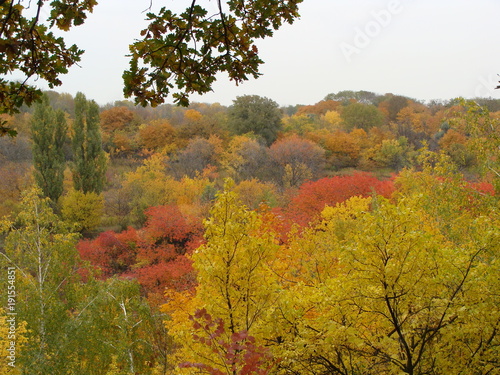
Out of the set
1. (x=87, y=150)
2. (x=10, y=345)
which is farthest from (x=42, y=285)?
(x=87, y=150)

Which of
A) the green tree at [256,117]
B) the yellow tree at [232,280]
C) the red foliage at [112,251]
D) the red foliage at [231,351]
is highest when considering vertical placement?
the green tree at [256,117]

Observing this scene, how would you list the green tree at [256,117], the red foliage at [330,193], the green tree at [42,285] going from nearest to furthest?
the green tree at [42,285]
the red foliage at [330,193]
the green tree at [256,117]

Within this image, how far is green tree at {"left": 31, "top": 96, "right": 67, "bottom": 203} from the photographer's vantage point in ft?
76.7

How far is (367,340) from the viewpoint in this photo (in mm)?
3707

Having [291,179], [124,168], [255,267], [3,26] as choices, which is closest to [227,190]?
[255,267]

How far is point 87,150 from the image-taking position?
2564cm

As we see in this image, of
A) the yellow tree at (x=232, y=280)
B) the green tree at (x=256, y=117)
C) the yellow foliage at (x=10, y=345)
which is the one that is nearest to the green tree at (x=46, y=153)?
the green tree at (x=256, y=117)

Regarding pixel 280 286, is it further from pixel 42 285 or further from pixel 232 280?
pixel 42 285

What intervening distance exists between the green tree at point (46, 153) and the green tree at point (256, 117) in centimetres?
1813

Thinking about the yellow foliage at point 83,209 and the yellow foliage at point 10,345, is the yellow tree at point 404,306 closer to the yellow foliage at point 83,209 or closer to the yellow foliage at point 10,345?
the yellow foliage at point 10,345

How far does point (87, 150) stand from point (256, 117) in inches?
707

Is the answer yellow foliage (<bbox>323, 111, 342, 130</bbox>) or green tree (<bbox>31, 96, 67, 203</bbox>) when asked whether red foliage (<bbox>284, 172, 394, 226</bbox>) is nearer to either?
green tree (<bbox>31, 96, 67, 203</bbox>)

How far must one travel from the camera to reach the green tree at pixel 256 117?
124ft

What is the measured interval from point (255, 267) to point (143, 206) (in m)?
21.2
